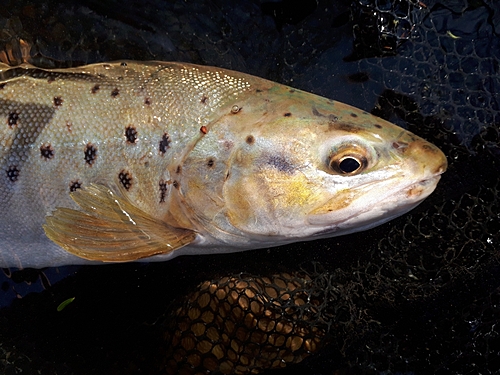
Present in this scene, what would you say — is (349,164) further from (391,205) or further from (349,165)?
(391,205)

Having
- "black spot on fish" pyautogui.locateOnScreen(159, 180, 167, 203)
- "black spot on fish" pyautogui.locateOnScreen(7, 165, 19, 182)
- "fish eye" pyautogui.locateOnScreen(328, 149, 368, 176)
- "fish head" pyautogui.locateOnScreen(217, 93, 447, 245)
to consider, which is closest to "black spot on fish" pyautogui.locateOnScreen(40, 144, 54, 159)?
"black spot on fish" pyautogui.locateOnScreen(7, 165, 19, 182)

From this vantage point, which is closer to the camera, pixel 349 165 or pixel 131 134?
pixel 349 165

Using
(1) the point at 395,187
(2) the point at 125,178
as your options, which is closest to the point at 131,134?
(2) the point at 125,178

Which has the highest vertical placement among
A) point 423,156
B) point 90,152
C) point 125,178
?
point 90,152

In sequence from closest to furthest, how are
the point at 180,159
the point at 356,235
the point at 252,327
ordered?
the point at 180,159 < the point at 252,327 < the point at 356,235

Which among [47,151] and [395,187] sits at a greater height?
[47,151]

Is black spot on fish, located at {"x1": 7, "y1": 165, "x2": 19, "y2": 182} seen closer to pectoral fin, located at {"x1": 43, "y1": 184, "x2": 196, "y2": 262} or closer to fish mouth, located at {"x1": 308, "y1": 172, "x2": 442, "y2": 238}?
pectoral fin, located at {"x1": 43, "y1": 184, "x2": 196, "y2": 262}

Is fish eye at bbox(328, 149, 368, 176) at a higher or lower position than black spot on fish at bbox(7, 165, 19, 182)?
lower

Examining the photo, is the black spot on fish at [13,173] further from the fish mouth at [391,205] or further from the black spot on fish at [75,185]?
the fish mouth at [391,205]
